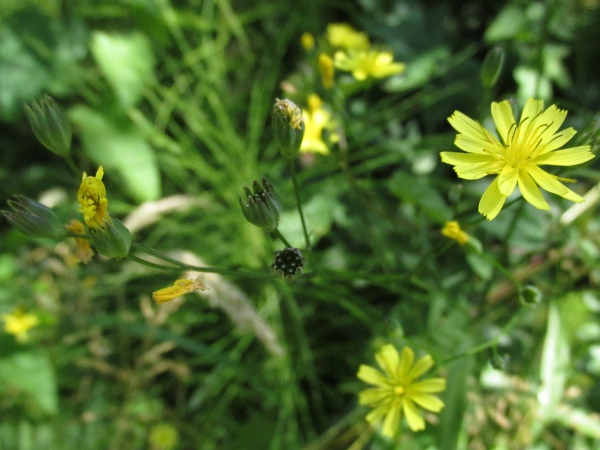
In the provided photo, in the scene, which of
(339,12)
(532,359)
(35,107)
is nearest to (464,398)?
(532,359)

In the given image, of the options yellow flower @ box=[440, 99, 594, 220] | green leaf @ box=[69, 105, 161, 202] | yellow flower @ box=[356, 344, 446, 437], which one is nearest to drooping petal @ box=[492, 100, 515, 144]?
yellow flower @ box=[440, 99, 594, 220]

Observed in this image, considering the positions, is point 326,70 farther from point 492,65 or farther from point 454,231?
point 454,231

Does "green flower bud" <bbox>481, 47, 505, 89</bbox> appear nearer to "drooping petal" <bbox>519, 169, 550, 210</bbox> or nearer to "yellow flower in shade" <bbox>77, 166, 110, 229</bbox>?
"drooping petal" <bbox>519, 169, 550, 210</bbox>

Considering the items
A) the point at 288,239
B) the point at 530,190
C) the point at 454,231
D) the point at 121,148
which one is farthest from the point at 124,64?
the point at 530,190

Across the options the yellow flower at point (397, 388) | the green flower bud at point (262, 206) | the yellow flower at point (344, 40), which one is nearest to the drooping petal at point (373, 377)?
the yellow flower at point (397, 388)

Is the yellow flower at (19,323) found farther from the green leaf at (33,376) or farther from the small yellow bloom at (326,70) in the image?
the small yellow bloom at (326,70)
